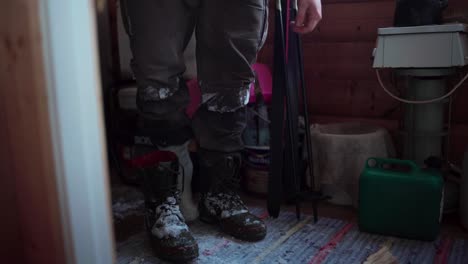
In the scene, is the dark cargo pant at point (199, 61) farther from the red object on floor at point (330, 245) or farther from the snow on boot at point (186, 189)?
the red object on floor at point (330, 245)

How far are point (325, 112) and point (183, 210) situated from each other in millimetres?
793

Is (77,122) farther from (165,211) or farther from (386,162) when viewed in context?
(386,162)

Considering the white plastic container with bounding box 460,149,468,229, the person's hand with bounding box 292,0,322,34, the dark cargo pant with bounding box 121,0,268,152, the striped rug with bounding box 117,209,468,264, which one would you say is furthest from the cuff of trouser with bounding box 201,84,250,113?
the white plastic container with bounding box 460,149,468,229

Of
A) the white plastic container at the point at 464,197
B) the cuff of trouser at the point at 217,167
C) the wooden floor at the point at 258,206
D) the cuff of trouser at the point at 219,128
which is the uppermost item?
the cuff of trouser at the point at 219,128

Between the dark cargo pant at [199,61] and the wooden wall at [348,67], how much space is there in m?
0.59

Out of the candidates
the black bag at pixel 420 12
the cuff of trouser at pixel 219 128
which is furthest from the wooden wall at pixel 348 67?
the cuff of trouser at pixel 219 128

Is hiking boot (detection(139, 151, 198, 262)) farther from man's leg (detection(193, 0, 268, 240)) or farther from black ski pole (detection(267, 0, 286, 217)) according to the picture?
black ski pole (detection(267, 0, 286, 217))

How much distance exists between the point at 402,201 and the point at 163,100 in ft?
2.32

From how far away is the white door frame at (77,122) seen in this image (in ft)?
1.05

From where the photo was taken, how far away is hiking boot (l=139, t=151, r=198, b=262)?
0.98m

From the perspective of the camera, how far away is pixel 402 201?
3.57ft

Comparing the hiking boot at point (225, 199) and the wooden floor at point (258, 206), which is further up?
the hiking boot at point (225, 199)

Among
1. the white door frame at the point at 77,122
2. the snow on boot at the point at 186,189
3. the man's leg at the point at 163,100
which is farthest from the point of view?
the snow on boot at the point at 186,189

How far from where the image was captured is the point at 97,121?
1.18 ft
